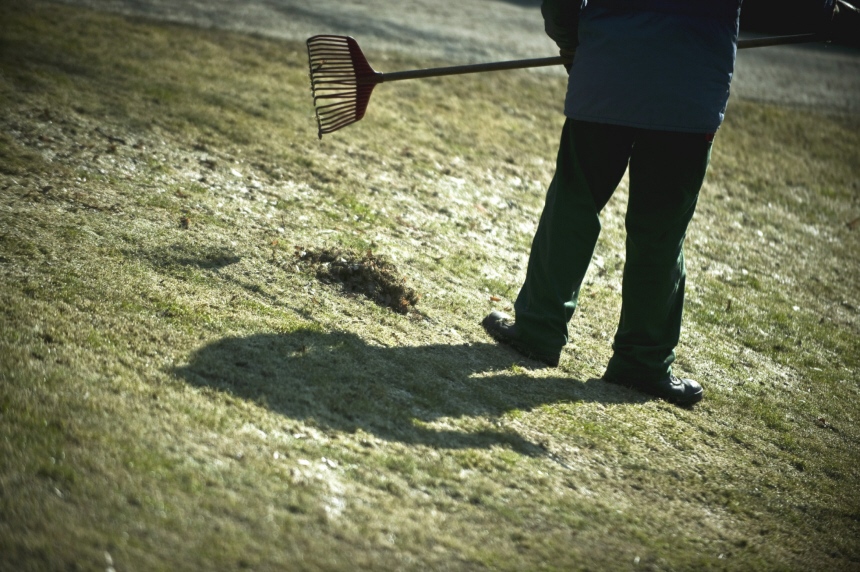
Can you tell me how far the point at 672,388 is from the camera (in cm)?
329

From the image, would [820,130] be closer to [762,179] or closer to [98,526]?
[762,179]

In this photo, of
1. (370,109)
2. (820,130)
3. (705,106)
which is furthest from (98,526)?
(820,130)

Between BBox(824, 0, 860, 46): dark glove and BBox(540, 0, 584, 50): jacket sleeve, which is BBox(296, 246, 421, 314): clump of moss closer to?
BBox(540, 0, 584, 50): jacket sleeve

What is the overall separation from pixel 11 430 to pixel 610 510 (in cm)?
178

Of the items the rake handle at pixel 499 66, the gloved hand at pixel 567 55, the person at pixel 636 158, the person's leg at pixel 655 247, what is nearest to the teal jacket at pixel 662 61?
the person at pixel 636 158

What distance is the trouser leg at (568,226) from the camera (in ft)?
10.2

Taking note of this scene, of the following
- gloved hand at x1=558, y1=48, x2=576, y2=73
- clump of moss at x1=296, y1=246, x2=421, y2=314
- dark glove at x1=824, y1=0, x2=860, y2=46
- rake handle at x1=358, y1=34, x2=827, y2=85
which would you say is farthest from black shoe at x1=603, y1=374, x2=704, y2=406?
dark glove at x1=824, y1=0, x2=860, y2=46

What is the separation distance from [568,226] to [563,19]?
84cm

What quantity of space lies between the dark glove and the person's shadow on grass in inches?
79.2

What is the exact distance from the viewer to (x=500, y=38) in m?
10.0

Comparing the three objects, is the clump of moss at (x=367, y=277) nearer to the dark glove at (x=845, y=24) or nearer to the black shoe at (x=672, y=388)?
the black shoe at (x=672, y=388)

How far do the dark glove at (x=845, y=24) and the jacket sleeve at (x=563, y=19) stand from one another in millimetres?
1341

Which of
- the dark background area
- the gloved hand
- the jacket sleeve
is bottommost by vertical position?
the gloved hand

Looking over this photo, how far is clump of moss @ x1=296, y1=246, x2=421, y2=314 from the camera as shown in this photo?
3.55 meters
